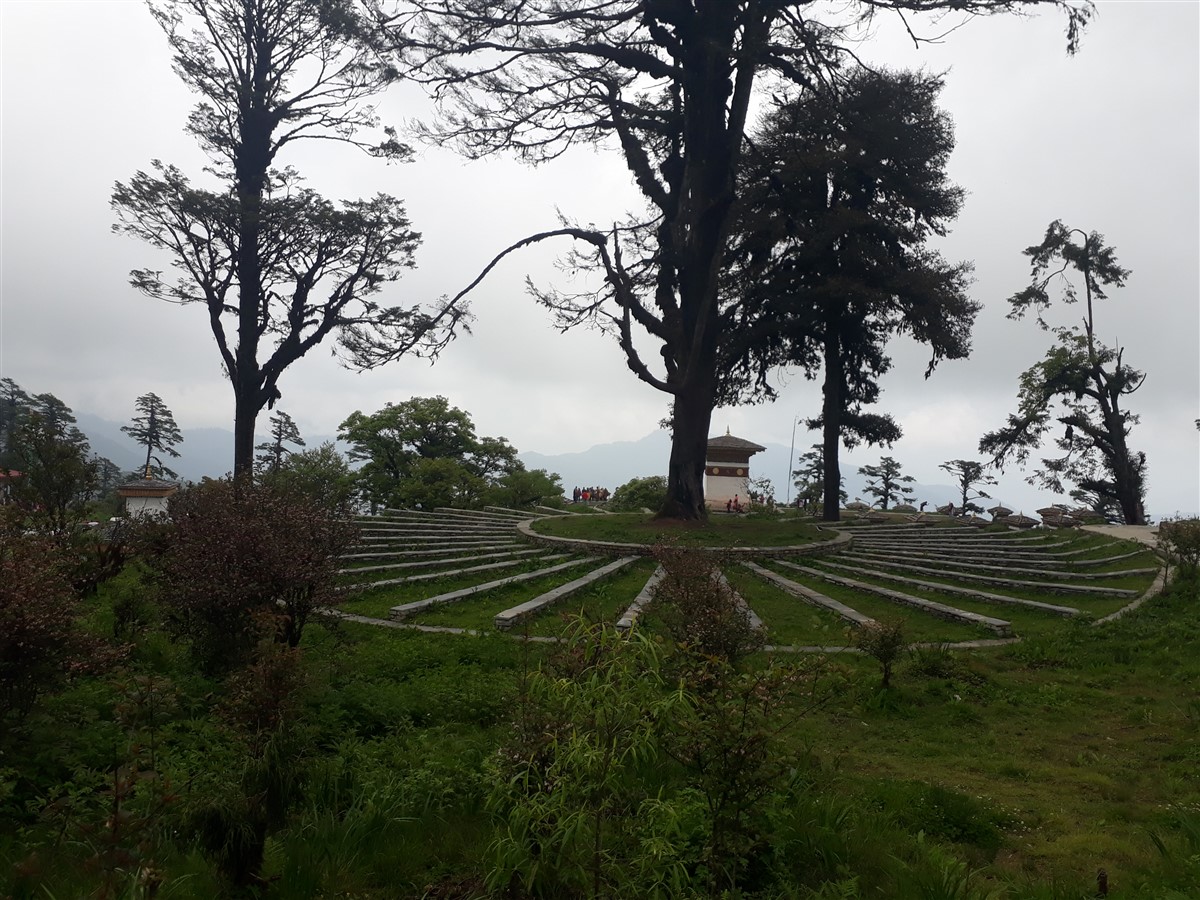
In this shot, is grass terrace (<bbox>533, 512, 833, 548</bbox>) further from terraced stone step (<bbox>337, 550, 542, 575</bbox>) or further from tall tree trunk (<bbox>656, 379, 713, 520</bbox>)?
terraced stone step (<bbox>337, 550, 542, 575</bbox>)

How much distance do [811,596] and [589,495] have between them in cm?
1961

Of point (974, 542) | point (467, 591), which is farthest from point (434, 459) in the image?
point (974, 542)

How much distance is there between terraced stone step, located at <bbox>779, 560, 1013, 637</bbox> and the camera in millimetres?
8146

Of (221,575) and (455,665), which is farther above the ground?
(221,575)

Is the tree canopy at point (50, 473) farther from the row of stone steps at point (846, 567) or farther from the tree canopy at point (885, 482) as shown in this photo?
the tree canopy at point (885, 482)

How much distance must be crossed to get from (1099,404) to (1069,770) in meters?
22.9

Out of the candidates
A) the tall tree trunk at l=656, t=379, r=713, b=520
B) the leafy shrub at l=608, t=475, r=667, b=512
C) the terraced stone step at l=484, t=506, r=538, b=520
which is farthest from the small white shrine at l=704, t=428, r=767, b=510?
the tall tree trunk at l=656, t=379, r=713, b=520

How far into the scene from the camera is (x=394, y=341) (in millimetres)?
13398

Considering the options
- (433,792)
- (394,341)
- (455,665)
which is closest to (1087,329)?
(394,341)

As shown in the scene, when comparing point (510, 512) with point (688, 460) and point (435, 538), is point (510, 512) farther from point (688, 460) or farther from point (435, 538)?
point (688, 460)

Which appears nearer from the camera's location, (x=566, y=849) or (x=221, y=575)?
(x=566, y=849)

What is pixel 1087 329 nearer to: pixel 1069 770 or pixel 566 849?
pixel 1069 770

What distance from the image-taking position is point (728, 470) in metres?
27.5

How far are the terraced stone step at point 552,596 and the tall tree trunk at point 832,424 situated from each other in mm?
10112
